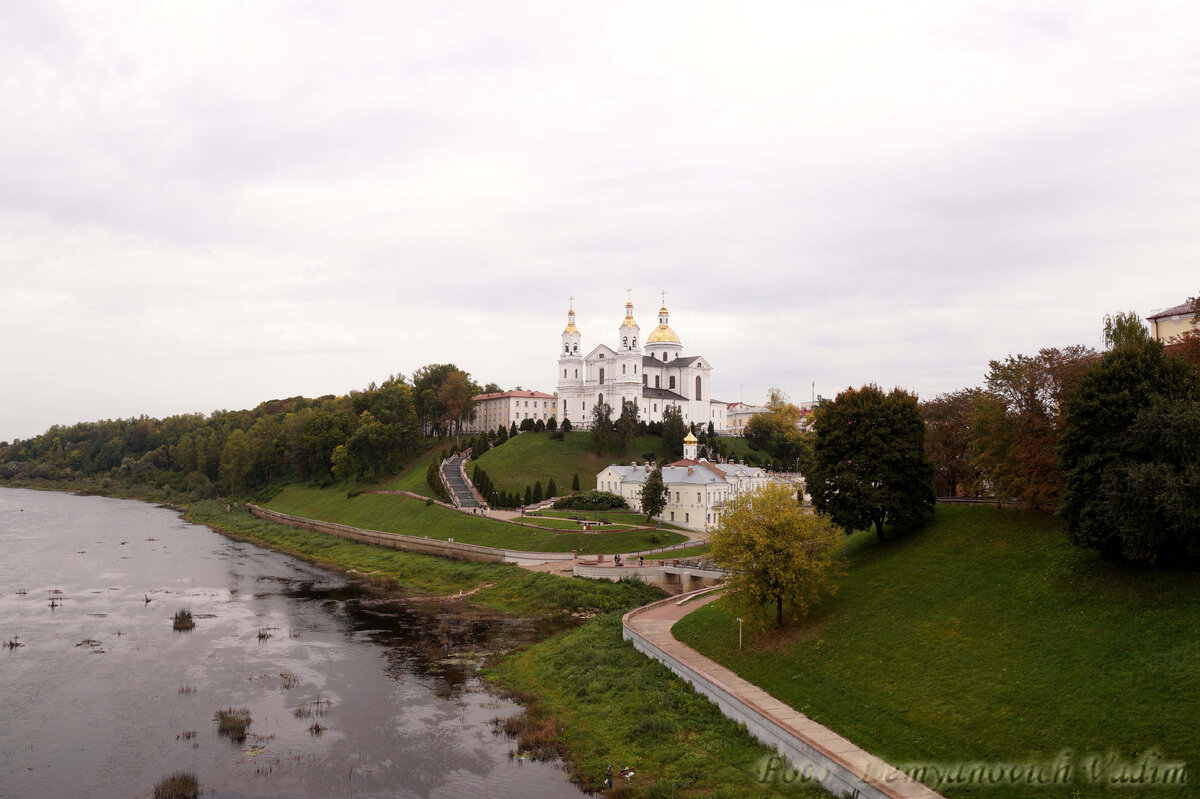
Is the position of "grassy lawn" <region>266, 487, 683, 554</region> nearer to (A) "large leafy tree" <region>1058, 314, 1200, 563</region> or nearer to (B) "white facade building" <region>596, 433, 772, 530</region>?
(B) "white facade building" <region>596, 433, 772, 530</region>

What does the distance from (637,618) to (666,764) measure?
57.4 ft

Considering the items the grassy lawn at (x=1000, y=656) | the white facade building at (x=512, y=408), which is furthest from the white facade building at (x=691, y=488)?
the white facade building at (x=512, y=408)

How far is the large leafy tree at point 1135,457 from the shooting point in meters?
24.3

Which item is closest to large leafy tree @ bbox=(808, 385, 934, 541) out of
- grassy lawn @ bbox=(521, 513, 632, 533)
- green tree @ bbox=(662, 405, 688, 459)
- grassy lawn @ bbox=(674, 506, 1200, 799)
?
grassy lawn @ bbox=(674, 506, 1200, 799)

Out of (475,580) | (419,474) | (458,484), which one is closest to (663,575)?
(475,580)

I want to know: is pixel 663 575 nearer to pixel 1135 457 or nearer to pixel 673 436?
pixel 1135 457

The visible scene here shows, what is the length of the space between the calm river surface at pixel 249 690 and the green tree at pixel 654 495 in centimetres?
2592

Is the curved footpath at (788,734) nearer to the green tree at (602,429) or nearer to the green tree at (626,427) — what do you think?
the green tree at (602,429)

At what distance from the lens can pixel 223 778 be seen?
24.4m

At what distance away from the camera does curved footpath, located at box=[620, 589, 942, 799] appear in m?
19.9

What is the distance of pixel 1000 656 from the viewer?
2453cm

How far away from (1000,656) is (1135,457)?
8526mm

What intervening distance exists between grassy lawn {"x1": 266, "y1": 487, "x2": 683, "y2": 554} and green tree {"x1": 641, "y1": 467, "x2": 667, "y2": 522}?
272 cm

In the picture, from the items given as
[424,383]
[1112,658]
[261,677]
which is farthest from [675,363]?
[1112,658]
